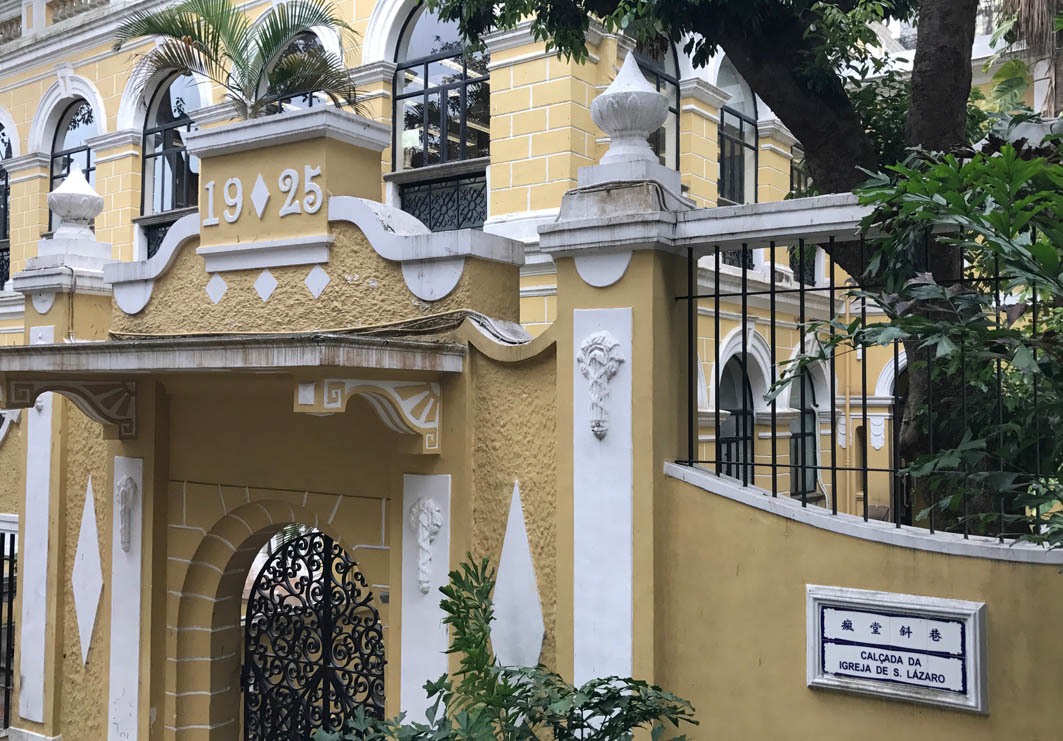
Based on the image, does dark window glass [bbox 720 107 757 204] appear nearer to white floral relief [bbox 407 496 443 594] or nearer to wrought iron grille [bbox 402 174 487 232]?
wrought iron grille [bbox 402 174 487 232]

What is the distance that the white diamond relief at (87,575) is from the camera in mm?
7305

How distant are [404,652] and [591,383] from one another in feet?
6.37

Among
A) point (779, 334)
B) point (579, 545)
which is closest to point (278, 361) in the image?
point (579, 545)

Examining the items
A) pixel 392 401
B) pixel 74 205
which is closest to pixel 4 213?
pixel 74 205

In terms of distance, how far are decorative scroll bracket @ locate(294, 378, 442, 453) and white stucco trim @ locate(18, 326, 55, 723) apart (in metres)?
3.57

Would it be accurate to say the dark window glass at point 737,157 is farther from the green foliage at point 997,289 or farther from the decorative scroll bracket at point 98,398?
the green foliage at point 997,289

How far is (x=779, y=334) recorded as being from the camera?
14125 mm

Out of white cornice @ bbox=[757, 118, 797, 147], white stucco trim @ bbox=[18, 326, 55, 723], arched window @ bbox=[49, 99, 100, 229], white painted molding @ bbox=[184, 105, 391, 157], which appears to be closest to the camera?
white painted molding @ bbox=[184, 105, 391, 157]

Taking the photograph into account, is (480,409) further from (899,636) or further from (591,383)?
(899,636)

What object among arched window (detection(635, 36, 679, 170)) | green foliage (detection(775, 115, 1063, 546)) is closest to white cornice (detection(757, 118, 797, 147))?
arched window (detection(635, 36, 679, 170))

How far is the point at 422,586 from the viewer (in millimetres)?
5590

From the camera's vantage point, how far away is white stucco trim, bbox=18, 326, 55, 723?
7.64 m

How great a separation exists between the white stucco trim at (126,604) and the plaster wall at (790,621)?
3922 mm

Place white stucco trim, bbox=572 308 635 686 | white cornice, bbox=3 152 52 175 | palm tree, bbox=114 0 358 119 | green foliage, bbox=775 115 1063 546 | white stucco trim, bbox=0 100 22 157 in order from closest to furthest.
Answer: green foliage, bbox=775 115 1063 546, white stucco trim, bbox=572 308 635 686, palm tree, bbox=114 0 358 119, white cornice, bbox=3 152 52 175, white stucco trim, bbox=0 100 22 157
